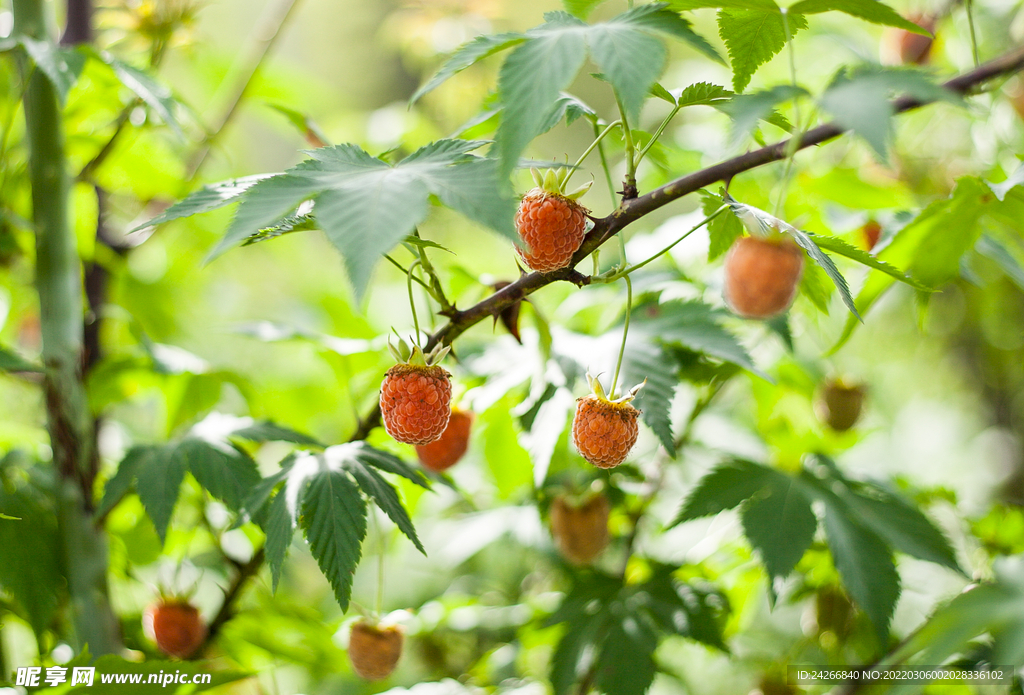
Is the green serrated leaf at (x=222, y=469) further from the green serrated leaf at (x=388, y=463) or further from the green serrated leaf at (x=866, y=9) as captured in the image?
the green serrated leaf at (x=866, y=9)

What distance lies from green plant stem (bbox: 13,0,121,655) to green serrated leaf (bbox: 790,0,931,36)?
0.67m

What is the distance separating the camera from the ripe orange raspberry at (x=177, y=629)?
67 centimetres

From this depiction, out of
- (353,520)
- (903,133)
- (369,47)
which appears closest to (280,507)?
(353,520)

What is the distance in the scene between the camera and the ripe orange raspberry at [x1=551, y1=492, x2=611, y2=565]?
27.4 inches

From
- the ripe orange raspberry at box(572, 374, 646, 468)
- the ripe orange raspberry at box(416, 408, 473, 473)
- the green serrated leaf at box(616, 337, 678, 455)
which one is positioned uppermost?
the ripe orange raspberry at box(572, 374, 646, 468)

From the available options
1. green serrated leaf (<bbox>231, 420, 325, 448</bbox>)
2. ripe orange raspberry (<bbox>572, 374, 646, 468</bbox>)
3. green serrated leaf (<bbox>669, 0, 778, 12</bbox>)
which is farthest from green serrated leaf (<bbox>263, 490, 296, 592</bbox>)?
green serrated leaf (<bbox>669, 0, 778, 12</bbox>)

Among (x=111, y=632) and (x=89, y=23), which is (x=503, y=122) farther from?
(x=89, y=23)

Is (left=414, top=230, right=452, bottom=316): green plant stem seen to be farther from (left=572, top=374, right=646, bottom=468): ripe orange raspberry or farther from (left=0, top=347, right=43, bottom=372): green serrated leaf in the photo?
(left=0, top=347, right=43, bottom=372): green serrated leaf

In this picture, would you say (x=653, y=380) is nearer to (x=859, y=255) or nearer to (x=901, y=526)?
(x=859, y=255)

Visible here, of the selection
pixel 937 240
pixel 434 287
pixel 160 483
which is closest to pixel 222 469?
pixel 160 483

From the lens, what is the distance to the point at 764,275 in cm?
38

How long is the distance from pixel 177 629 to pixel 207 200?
0.51 metres

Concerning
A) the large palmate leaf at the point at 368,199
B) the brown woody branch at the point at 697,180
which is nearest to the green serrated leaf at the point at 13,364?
the large palmate leaf at the point at 368,199

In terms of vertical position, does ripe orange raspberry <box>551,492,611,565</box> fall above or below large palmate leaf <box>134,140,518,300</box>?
below
